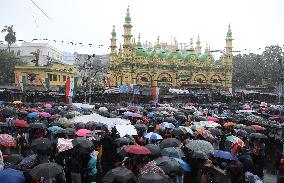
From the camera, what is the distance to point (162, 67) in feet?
174

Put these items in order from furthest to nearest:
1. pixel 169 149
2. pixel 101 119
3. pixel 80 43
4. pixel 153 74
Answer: pixel 153 74 → pixel 80 43 → pixel 101 119 → pixel 169 149

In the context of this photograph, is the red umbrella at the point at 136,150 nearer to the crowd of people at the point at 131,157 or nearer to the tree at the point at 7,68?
the crowd of people at the point at 131,157

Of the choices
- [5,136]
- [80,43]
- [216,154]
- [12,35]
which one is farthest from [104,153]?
[12,35]

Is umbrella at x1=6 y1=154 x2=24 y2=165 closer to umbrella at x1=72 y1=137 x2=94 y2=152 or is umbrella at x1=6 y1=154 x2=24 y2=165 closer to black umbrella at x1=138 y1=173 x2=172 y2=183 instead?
umbrella at x1=72 y1=137 x2=94 y2=152

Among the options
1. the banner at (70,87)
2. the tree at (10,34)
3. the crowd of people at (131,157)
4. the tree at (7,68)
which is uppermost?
the tree at (10,34)

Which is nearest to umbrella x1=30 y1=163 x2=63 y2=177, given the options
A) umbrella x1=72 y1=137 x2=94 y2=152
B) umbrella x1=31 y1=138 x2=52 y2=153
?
umbrella x1=31 y1=138 x2=52 y2=153

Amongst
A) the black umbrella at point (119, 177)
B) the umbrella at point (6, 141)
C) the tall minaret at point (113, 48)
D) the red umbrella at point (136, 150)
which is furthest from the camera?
the tall minaret at point (113, 48)

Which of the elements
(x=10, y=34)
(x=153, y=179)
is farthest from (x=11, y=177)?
(x=10, y=34)

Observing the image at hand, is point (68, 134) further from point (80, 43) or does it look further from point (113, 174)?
point (80, 43)

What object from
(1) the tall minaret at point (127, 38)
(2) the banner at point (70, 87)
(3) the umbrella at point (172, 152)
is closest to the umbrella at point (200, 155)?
(3) the umbrella at point (172, 152)

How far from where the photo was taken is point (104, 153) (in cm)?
1096

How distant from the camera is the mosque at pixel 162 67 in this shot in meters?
51.2

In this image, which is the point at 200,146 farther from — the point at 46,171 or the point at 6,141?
Result: the point at 6,141

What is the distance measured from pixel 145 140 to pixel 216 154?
359 centimetres
